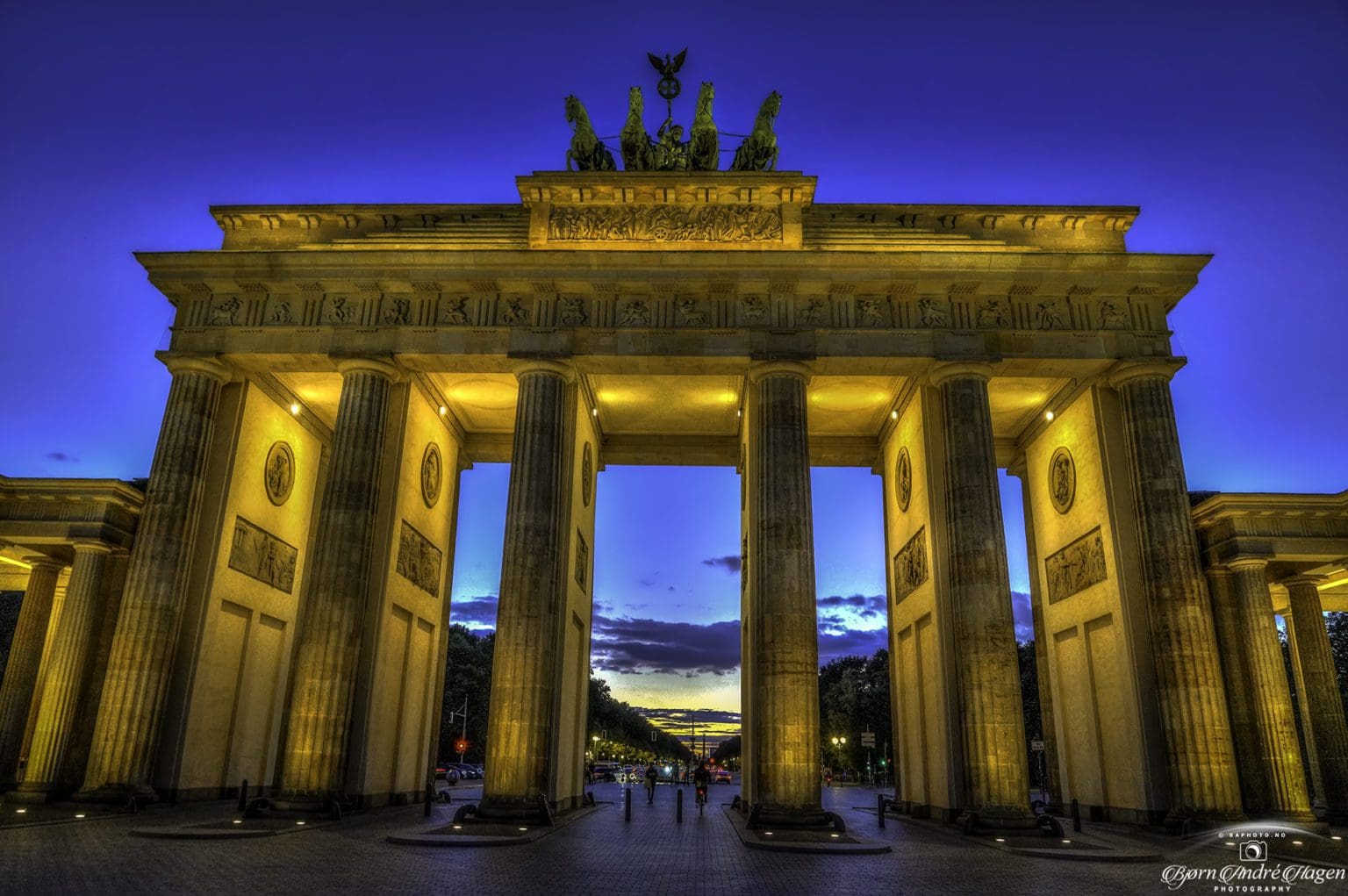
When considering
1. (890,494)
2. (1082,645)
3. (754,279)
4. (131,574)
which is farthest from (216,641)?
(1082,645)

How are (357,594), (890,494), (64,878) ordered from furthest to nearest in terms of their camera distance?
(890,494)
(357,594)
(64,878)

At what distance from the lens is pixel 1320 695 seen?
2462 centimetres

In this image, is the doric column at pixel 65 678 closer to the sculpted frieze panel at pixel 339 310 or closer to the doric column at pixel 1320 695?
the sculpted frieze panel at pixel 339 310

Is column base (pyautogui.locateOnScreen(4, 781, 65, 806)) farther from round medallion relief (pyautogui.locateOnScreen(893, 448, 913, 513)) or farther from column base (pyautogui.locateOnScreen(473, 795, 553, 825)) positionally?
round medallion relief (pyautogui.locateOnScreen(893, 448, 913, 513))

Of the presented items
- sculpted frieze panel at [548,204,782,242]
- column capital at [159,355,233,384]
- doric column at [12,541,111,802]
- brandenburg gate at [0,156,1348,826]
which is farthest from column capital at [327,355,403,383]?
doric column at [12,541,111,802]

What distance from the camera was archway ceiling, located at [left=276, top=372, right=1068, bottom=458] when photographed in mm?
24984

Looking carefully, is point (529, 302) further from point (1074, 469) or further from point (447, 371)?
point (1074, 469)

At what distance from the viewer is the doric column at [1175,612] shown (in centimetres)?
1870

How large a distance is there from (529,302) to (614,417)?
7245 mm

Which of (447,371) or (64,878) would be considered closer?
(64,878)

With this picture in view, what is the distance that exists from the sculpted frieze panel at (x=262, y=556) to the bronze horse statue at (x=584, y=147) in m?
14.0

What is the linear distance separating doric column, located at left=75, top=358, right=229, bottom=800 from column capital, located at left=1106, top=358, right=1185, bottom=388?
2434 centimetres

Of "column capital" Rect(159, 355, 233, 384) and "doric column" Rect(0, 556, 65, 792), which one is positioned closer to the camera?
"column capital" Rect(159, 355, 233, 384)

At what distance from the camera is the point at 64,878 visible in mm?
10055
